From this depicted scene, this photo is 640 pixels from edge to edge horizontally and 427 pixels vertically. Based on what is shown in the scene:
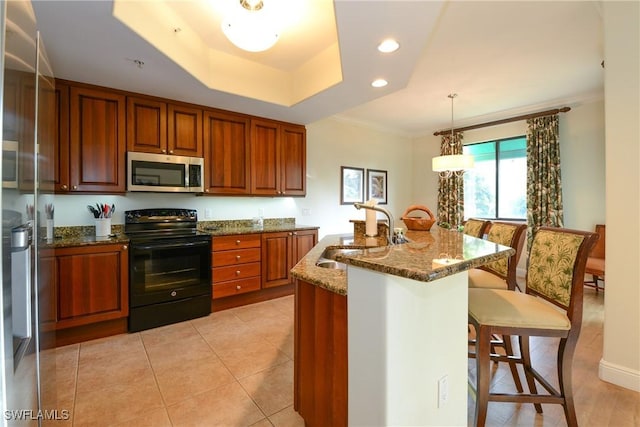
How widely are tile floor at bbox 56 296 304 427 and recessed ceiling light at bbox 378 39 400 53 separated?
2.52 metres

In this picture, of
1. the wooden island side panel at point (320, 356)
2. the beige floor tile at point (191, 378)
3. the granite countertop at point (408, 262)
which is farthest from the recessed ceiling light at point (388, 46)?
the beige floor tile at point (191, 378)

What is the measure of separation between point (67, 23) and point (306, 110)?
2277 millimetres

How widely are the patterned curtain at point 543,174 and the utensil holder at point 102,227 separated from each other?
5496mm

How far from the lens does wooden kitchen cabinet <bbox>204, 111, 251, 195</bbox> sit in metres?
3.40

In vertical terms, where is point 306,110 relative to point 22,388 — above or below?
above

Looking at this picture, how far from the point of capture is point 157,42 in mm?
2113

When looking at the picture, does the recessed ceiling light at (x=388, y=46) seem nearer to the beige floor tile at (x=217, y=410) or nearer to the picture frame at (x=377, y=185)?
the beige floor tile at (x=217, y=410)

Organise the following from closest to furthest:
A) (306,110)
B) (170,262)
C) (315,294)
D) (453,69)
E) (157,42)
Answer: (315,294), (157,42), (170,262), (453,69), (306,110)

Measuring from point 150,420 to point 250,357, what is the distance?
2.61ft

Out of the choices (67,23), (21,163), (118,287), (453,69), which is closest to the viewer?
(21,163)

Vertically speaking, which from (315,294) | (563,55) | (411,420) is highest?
(563,55)

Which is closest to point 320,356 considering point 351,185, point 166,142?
point 166,142

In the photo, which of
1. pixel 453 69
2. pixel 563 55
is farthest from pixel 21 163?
pixel 563 55

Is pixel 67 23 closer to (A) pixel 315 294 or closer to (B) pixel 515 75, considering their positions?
(A) pixel 315 294
